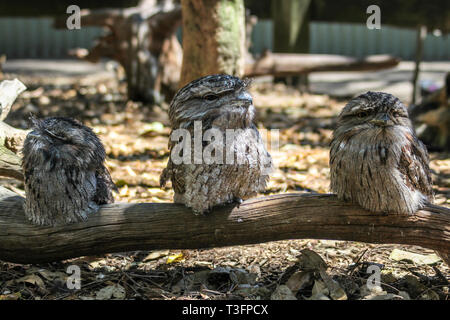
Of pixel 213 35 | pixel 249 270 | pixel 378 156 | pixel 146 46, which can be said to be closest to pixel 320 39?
pixel 146 46

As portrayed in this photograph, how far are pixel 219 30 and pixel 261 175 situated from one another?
2.83 meters

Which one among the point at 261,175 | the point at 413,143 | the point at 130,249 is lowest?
the point at 130,249

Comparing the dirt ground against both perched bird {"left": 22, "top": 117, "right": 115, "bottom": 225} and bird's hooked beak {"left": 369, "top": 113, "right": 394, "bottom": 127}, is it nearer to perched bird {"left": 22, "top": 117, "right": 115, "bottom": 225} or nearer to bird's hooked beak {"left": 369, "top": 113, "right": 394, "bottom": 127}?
perched bird {"left": 22, "top": 117, "right": 115, "bottom": 225}

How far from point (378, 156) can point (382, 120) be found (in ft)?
0.75

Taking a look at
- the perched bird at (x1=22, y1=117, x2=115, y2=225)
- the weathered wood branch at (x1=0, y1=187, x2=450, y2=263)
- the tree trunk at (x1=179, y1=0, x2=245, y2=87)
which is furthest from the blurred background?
the perched bird at (x1=22, y1=117, x2=115, y2=225)

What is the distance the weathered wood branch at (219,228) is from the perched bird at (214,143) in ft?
→ 0.45

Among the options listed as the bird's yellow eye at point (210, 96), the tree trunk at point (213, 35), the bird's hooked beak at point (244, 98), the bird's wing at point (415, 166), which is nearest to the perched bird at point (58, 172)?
the bird's yellow eye at point (210, 96)

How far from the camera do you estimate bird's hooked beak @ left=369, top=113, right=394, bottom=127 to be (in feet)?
9.06

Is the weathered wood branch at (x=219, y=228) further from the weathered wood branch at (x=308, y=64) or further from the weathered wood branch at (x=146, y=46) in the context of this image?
the weathered wood branch at (x=146, y=46)

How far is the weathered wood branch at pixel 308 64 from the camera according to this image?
790cm

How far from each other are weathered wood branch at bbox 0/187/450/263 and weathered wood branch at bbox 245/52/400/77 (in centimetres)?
496
